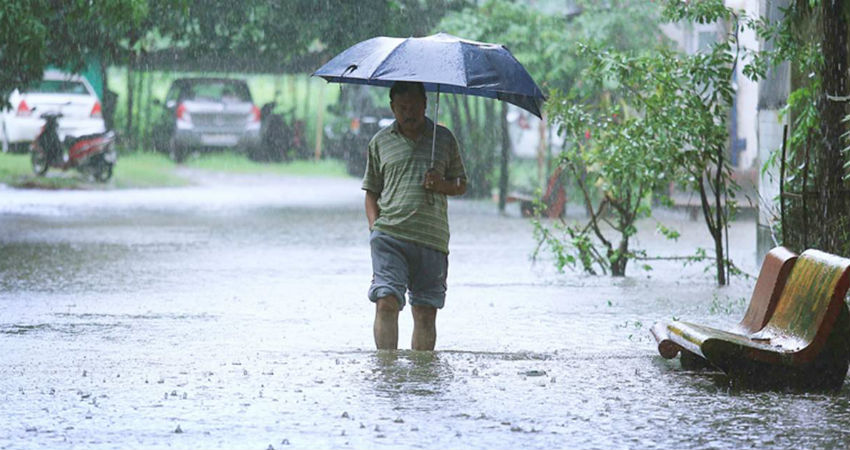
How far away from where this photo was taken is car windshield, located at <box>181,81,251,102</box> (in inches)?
1282

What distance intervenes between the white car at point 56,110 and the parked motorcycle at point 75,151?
0.65 ft

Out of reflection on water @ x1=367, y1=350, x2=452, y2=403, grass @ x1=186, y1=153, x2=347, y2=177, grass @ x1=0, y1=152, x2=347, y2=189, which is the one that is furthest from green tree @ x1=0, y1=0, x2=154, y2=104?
grass @ x1=186, y1=153, x2=347, y2=177

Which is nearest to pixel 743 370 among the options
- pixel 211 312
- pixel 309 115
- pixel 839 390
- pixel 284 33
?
pixel 839 390

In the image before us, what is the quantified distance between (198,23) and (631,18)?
659cm

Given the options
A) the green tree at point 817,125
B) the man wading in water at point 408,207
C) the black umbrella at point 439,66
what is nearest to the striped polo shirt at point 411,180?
the man wading in water at point 408,207

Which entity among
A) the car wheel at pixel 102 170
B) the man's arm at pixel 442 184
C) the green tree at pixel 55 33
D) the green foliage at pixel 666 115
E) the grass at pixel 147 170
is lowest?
the grass at pixel 147 170

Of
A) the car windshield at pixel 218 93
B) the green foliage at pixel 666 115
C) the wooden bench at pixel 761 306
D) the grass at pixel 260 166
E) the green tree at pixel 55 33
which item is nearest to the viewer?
the wooden bench at pixel 761 306

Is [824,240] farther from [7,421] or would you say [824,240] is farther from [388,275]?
[7,421]

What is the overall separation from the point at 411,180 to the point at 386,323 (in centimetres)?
73

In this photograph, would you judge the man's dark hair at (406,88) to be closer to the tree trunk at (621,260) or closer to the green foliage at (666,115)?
the green foliage at (666,115)

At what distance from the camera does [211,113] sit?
3284 centimetres

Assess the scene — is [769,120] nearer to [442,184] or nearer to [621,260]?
[621,260]

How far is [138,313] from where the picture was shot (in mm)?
10352

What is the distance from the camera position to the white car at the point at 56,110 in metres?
28.9
